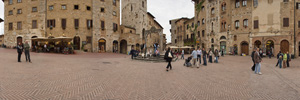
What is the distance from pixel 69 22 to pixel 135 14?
15991mm

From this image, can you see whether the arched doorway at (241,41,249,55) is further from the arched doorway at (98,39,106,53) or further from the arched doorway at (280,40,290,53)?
the arched doorway at (98,39,106,53)

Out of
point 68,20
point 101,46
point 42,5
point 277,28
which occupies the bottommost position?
point 101,46

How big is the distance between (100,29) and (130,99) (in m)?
27.0

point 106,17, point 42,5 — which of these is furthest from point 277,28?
point 42,5

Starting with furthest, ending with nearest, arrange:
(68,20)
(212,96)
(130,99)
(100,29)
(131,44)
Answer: (131,44) → (100,29) → (68,20) → (212,96) → (130,99)

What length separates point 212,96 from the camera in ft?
13.8

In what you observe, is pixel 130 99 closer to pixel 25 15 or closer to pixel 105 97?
pixel 105 97

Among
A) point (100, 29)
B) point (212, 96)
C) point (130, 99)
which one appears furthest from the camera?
point (100, 29)

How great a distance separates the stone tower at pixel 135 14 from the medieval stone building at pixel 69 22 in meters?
6.24

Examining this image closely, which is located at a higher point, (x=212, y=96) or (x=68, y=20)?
(x=68, y=20)

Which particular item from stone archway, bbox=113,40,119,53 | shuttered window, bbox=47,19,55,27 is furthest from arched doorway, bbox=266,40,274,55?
shuttered window, bbox=47,19,55,27

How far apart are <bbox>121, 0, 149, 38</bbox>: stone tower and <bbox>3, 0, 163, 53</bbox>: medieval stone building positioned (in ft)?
20.5

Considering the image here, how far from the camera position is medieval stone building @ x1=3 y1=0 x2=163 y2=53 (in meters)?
26.5

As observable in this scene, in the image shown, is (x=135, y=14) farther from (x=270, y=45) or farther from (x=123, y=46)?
(x=270, y=45)
